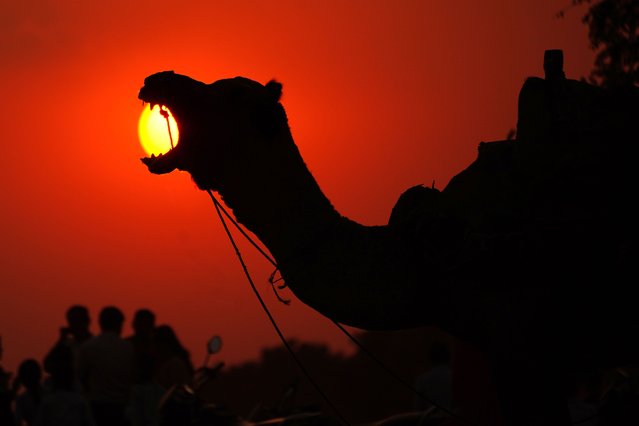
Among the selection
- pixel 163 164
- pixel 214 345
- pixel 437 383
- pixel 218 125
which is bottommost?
pixel 437 383

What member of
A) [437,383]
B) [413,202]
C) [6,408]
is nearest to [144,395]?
[6,408]

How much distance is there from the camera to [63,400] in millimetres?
14211

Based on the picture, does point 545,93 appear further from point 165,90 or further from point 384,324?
point 165,90

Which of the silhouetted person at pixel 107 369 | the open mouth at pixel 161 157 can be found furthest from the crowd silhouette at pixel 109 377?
the open mouth at pixel 161 157

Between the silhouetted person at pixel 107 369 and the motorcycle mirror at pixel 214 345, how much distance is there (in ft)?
3.76

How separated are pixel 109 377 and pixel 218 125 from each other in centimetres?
675

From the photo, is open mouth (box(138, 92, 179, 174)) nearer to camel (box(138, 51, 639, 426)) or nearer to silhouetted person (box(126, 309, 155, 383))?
camel (box(138, 51, 639, 426))

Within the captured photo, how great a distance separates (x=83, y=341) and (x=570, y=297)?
9.36 metres

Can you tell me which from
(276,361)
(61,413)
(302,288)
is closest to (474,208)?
(302,288)

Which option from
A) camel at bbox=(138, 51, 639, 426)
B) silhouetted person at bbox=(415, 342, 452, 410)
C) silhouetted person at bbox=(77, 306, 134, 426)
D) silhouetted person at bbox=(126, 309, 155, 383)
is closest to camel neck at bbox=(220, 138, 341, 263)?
camel at bbox=(138, 51, 639, 426)

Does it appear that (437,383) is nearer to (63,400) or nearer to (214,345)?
(214,345)

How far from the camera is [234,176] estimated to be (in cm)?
935

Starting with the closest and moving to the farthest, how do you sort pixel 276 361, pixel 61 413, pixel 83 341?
1. pixel 61 413
2. pixel 83 341
3. pixel 276 361

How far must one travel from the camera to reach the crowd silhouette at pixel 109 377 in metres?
14.5
